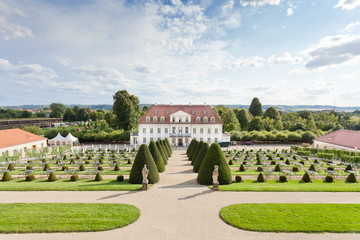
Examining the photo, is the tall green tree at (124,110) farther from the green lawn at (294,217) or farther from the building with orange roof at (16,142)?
the green lawn at (294,217)

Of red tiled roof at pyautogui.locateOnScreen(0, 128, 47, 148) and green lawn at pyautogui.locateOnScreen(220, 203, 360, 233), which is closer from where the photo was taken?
green lawn at pyautogui.locateOnScreen(220, 203, 360, 233)

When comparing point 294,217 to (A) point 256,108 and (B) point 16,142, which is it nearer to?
(B) point 16,142

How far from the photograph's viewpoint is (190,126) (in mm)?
50344

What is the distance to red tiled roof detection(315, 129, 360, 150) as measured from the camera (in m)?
36.4

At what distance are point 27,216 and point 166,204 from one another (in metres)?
8.07

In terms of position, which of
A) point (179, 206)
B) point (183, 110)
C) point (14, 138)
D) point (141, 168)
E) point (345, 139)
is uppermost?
point (183, 110)

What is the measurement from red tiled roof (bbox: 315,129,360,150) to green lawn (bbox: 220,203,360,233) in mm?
32361

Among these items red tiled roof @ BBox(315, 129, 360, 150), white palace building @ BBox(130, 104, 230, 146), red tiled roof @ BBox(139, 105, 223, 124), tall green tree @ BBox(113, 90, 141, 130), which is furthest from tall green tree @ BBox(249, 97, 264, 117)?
tall green tree @ BBox(113, 90, 141, 130)

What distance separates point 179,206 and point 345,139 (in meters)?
43.5

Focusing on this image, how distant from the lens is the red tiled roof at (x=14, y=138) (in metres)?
35.0

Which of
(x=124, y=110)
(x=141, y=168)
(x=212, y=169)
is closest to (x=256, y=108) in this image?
(x=124, y=110)

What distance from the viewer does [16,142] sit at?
3666 centimetres

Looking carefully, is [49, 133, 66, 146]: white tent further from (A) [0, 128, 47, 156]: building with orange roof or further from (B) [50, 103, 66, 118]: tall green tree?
(B) [50, 103, 66, 118]: tall green tree

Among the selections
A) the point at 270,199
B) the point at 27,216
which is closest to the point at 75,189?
the point at 27,216
